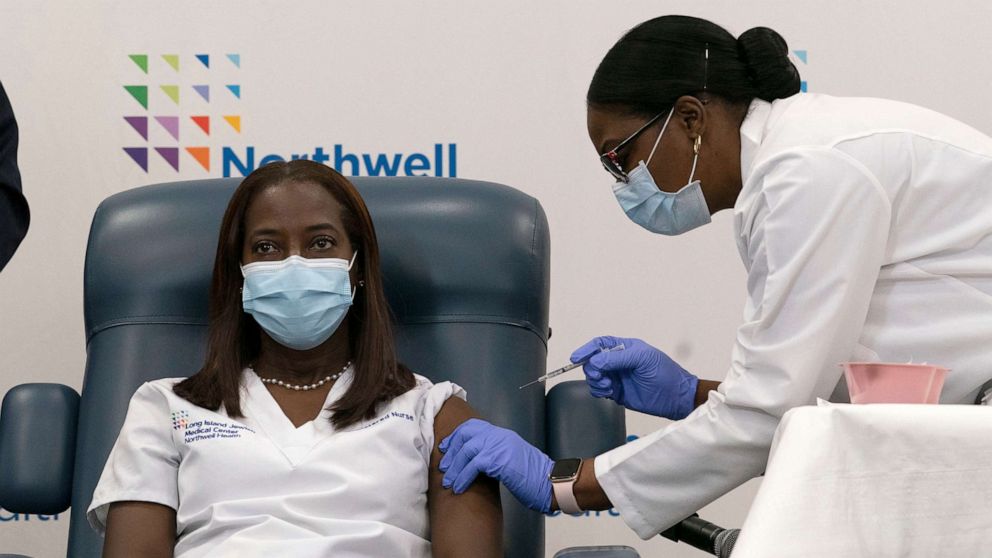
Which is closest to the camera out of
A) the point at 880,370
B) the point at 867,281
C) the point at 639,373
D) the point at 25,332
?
the point at 880,370

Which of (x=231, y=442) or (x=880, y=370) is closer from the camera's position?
(x=880, y=370)

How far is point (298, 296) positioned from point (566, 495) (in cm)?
49

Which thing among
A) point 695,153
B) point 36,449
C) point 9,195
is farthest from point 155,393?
point 695,153

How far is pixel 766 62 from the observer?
171 cm

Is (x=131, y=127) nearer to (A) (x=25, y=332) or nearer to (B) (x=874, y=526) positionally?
(A) (x=25, y=332)

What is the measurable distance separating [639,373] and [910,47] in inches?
47.3

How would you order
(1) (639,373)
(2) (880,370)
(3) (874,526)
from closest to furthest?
(3) (874,526)
(2) (880,370)
(1) (639,373)

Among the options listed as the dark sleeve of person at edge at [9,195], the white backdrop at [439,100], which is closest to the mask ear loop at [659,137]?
the white backdrop at [439,100]

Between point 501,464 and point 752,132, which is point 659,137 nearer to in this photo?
point 752,132

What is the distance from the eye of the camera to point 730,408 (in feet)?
5.24

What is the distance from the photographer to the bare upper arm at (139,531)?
1694 mm

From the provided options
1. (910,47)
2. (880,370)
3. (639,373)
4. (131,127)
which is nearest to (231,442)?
(639,373)

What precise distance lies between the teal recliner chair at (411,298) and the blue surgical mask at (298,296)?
0.25 m

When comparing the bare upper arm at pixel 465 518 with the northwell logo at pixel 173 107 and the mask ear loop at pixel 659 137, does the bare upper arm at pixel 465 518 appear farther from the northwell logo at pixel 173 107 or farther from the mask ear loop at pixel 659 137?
the northwell logo at pixel 173 107
